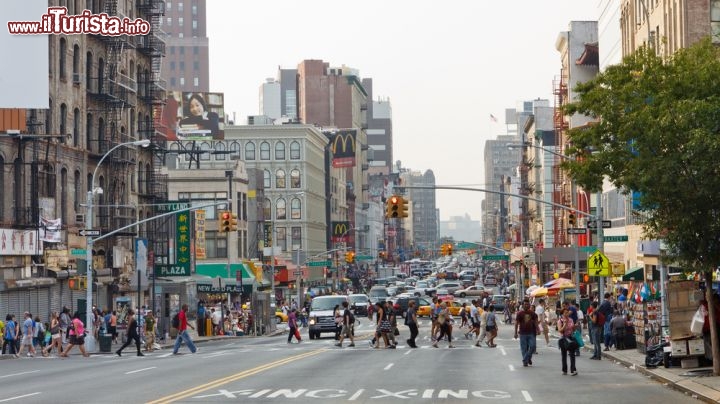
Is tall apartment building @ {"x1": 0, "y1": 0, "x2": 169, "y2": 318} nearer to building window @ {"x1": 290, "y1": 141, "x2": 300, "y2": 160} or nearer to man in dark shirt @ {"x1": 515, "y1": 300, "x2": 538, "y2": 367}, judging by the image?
man in dark shirt @ {"x1": 515, "y1": 300, "x2": 538, "y2": 367}

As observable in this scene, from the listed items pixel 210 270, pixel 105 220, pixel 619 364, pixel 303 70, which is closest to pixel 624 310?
pixel 619 364

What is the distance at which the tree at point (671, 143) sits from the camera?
79.6 feet

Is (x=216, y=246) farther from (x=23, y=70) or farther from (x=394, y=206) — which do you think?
(x=394, y=206)

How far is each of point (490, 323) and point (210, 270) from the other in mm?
48431

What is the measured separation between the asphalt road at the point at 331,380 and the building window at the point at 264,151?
90.7 meters

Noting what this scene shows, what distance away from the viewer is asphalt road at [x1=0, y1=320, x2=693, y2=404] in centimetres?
2312

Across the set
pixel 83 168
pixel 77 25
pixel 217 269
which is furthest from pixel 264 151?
pixel 77 25

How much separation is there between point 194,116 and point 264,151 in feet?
68.5

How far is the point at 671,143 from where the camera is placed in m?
24.9

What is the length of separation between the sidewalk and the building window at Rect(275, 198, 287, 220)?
3822 inches

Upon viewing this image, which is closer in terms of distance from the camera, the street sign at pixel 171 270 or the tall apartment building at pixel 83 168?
the tall apartment building at pixel 83 168

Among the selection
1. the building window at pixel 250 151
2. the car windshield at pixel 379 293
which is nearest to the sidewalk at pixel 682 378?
the car windshield at pixel 379 293

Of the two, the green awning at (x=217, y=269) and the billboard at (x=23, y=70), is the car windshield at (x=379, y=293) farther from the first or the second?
the billboard at (x=23, y=70)

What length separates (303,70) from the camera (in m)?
184
